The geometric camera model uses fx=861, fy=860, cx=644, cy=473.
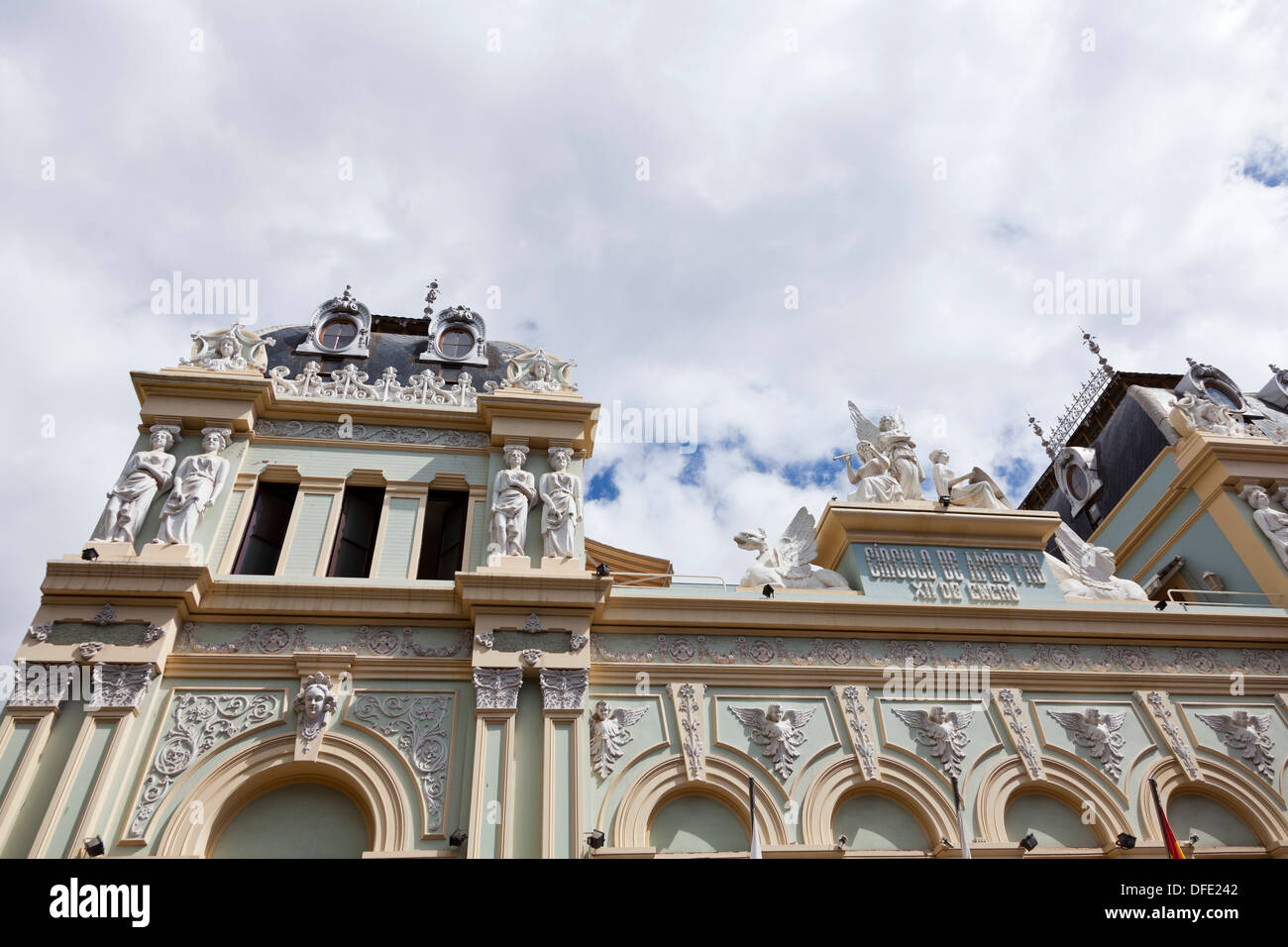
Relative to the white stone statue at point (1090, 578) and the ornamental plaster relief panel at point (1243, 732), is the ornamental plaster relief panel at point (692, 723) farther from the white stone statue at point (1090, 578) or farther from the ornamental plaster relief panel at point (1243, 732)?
the ornamental plaster relief panel at point (1243, 732)

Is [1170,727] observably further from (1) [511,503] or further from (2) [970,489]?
(1) [511,503]

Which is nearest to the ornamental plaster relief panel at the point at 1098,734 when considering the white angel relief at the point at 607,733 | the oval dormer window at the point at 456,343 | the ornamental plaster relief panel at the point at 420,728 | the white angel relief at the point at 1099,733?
the white angel relief at the point at 1099,733

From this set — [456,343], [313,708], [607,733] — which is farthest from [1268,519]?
[313,708]

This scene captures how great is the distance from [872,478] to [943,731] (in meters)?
5.01

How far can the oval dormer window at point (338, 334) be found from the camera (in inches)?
681

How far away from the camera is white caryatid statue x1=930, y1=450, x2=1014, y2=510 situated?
15484mm

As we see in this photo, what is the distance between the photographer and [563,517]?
43.5 feet

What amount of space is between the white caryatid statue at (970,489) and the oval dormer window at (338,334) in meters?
11.8

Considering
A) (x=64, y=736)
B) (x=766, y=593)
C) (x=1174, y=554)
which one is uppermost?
(x=1174, y=554)

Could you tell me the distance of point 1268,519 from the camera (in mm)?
15633

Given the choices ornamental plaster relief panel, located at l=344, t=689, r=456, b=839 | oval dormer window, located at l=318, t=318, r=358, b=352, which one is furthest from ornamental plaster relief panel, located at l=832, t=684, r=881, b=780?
oval dormer window, located at l=318, t=318, r=358, b=352

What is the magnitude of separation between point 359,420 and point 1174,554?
16.5 meters
